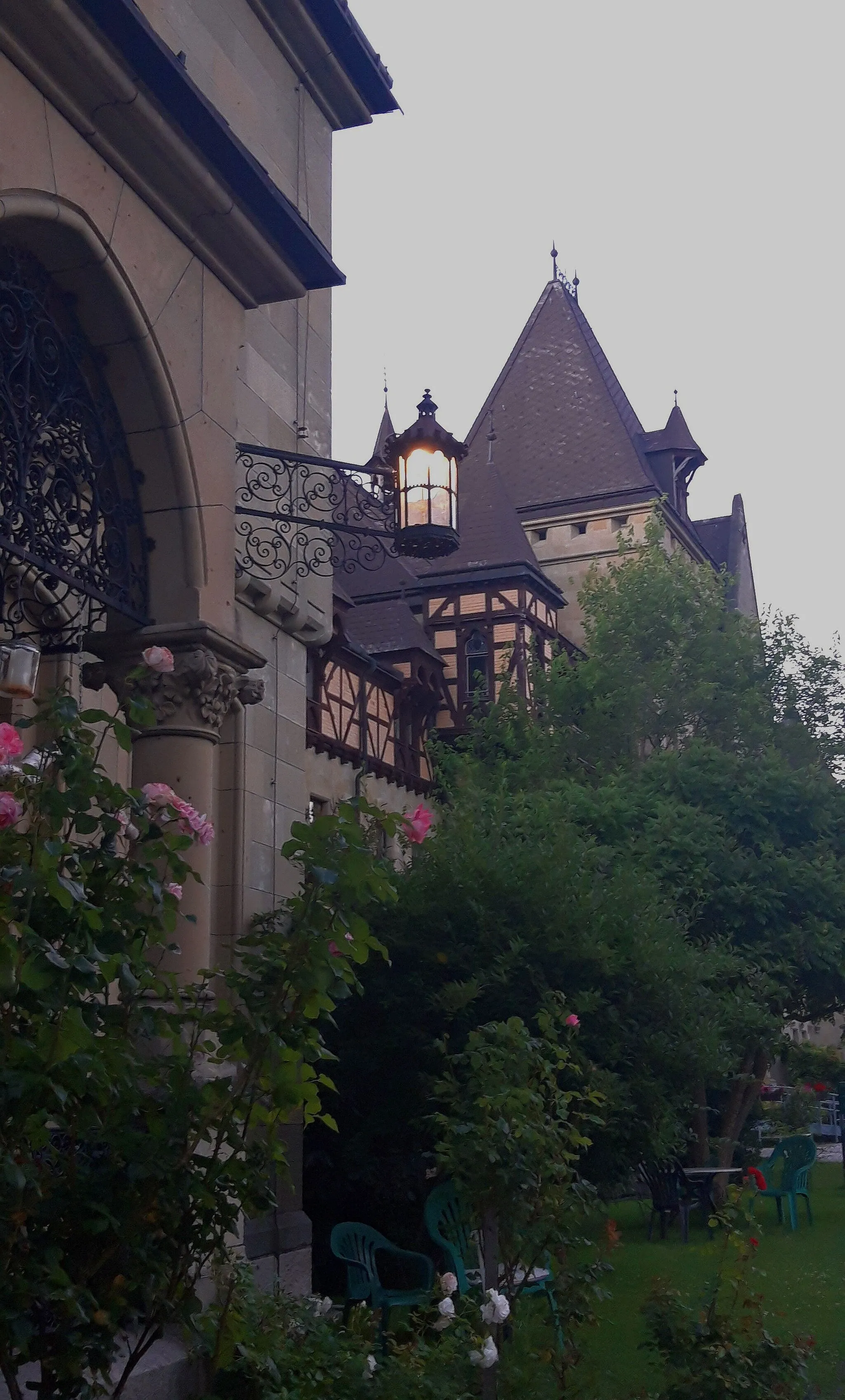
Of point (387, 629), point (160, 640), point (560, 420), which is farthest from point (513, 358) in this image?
point (160, 640)

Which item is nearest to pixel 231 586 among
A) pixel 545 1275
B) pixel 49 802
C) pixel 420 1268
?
pixel 49 802

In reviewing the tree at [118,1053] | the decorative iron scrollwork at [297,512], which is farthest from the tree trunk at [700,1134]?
the tree at [118,1053]

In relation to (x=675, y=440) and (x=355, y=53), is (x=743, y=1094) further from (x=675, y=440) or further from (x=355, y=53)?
(x=675, y=440)

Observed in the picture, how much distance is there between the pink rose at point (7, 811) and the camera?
341 centimetres

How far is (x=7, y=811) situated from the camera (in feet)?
11.2

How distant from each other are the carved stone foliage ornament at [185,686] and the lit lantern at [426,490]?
1.70 meters

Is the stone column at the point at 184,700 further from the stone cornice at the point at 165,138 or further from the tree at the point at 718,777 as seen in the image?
the tree at the point at 718,777

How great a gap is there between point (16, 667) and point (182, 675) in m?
1.13

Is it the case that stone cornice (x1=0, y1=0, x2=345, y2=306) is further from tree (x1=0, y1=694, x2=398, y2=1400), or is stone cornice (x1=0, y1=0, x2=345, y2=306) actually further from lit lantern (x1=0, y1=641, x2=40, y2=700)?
tree (x1=0, y1=694, x2=398, y2=1400)

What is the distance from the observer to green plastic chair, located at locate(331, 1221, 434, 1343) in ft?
26.5

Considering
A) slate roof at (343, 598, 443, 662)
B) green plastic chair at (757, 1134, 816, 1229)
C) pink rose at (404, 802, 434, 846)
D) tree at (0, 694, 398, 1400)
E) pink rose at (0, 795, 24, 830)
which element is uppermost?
slate roof at (343, 598, 443, 662)

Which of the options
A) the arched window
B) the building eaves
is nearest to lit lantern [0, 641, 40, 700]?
the building eaves

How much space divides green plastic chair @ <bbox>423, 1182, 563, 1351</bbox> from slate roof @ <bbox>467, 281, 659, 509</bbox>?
33.8 meters

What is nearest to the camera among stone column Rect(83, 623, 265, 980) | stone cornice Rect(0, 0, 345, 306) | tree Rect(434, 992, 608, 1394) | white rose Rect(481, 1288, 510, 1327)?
white rose Rect(481, 1288, 510, 1327)
